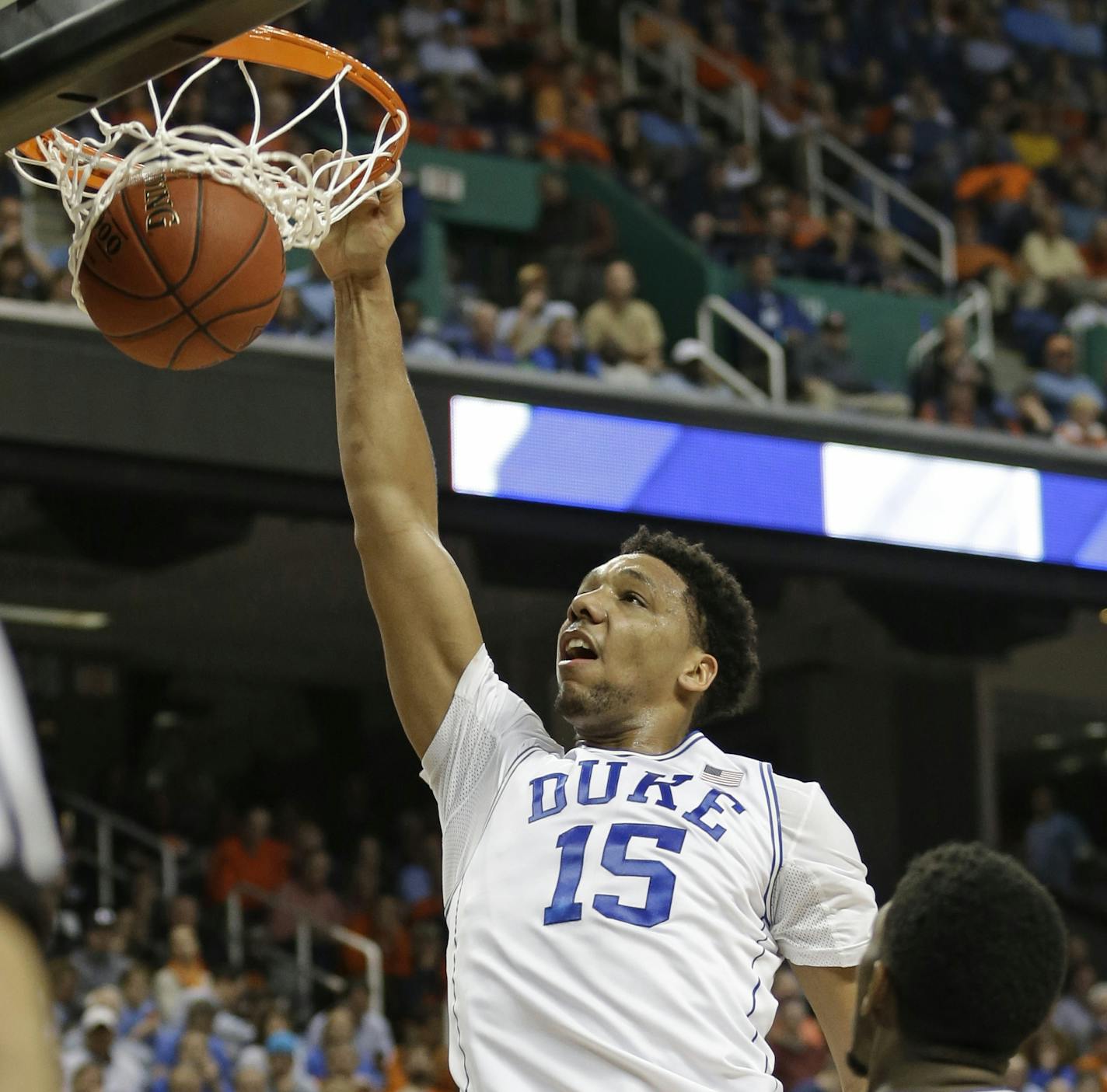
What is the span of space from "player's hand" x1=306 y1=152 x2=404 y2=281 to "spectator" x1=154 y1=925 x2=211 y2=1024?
6.77 m

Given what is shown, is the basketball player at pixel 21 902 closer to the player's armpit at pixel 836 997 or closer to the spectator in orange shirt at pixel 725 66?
the player's armpit at pixel 836 997

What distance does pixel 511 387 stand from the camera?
10477 millimetres

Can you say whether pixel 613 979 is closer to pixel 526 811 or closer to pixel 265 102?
pixel 526 811

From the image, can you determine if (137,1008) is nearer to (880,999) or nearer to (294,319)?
(294,319)

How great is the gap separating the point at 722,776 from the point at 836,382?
9.19 metres

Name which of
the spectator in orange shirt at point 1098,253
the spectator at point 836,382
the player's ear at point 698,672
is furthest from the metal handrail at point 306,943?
the player's ear at point 698,672

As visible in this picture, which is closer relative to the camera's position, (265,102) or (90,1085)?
(90,1085)

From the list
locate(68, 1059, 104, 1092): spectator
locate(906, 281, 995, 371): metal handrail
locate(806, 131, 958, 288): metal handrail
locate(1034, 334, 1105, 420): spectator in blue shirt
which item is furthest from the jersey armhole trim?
locate(806, 131, 958, 288): metal handrail

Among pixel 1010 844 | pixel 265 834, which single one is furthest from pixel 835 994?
pixel 1010 844

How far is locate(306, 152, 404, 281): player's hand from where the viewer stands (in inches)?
142

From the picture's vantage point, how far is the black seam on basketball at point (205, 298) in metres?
3.48

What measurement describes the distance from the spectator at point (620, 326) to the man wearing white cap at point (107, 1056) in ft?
15.6

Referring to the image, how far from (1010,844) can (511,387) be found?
28.2 feet

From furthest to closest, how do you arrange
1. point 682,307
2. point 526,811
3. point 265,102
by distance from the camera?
point 682,307 → point 265,102 → point 526,811
